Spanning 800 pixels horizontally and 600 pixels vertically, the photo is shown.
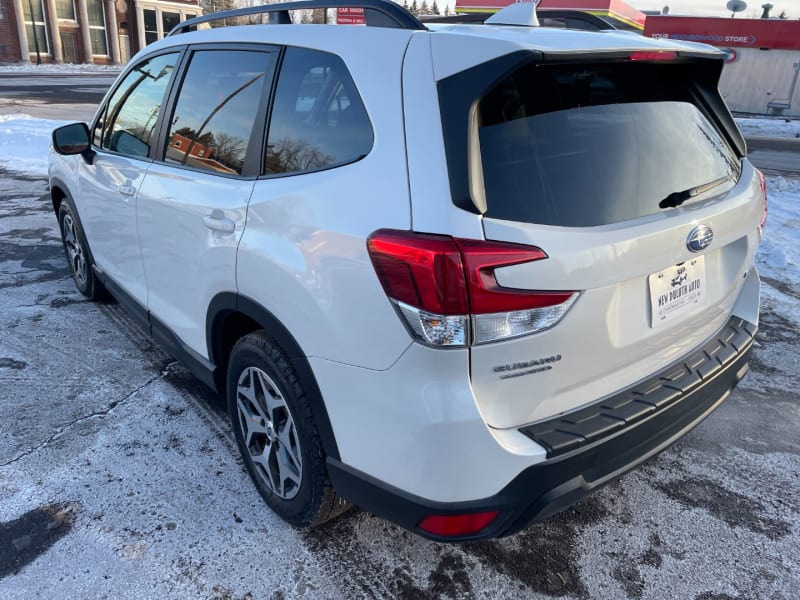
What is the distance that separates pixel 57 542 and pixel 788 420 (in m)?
3.61

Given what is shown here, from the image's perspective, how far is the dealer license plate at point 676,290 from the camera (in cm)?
206

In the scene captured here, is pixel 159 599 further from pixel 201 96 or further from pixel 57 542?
pixel 201 96

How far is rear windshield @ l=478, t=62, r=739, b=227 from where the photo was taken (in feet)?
5.90

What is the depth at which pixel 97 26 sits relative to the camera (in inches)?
1898

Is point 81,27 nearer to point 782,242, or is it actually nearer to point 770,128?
point 770,128

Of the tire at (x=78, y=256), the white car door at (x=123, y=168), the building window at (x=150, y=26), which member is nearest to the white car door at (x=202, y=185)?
the white car door at (x=123, y=168)

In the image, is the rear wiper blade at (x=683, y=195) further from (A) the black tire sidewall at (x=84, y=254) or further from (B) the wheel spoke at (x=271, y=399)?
(A) the black tire sidewall at (x=84, y=254)

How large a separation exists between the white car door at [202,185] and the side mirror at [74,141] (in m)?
1.01

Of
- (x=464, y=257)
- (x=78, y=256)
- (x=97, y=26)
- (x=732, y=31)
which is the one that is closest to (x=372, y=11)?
(x=464, y=257)

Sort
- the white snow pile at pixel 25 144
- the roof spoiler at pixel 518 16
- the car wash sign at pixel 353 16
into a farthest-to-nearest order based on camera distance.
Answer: the white snow pile at pixel 25 144, the roof spoiler at pixel 518 16, the car wash sign at pixel 353 16

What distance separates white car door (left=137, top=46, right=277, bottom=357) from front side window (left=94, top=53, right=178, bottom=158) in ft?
0.83

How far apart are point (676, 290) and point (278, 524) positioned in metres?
1.80

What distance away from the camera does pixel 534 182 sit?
Result: 6.03 ft

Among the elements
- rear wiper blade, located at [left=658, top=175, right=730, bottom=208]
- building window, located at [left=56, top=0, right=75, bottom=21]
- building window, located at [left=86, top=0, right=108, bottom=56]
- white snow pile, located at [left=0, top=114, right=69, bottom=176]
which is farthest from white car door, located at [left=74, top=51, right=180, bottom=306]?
building window, located at [left=86, top=0, right=108, bottom=56]
